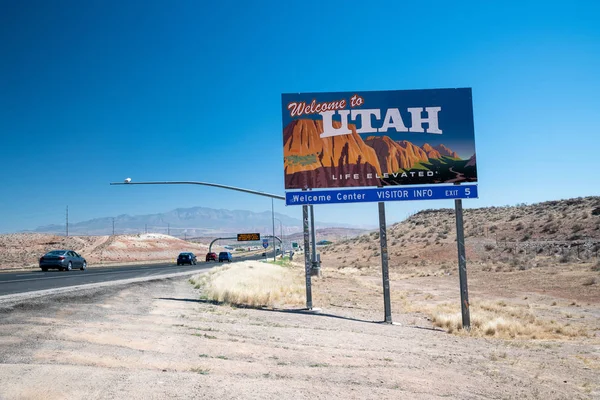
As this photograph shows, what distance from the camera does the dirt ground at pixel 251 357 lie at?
6.49 metres

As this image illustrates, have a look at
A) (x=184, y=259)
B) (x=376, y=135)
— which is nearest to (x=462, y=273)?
(x=376, y=135)

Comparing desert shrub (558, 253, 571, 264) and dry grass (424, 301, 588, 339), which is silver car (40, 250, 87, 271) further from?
desert shrub (558, 253, 571, 264)

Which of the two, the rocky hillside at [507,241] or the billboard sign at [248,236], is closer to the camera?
the rocky hillside at [507,241]

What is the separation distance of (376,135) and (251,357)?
1038 centimetres

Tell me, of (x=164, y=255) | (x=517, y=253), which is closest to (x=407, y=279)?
(x=517, y=253)

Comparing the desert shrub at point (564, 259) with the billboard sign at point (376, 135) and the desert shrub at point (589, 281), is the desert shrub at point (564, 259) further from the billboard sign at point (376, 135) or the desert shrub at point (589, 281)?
the billboard sign at point (376, 135)

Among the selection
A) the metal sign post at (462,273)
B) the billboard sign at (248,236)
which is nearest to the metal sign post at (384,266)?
the metal sign post at (462,273)

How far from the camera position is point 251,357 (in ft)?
27.9

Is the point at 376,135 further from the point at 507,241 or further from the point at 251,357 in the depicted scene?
the point at 507,241

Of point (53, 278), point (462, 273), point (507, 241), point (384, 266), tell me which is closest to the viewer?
point (462, 273)

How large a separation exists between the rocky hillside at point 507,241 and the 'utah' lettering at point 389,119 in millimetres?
28726

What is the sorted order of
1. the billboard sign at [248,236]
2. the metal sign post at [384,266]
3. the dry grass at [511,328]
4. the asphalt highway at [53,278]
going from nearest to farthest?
the dry grass at [511,328], the metal sign post at [384,266], the asphalt highway at [53,278], the billboard sign at [248,236]

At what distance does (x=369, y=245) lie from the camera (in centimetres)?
8375

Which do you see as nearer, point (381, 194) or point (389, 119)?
point (381, 194)
